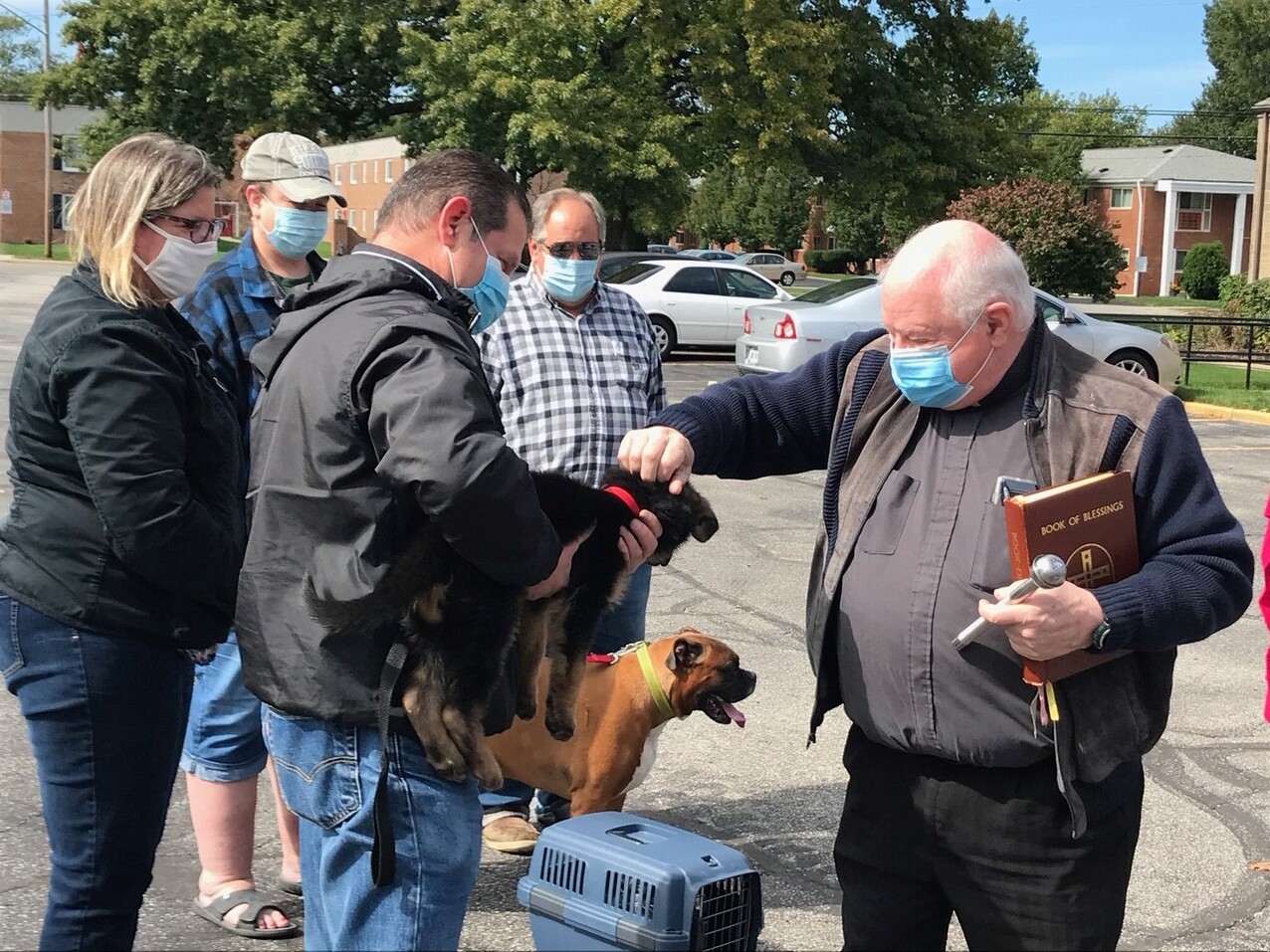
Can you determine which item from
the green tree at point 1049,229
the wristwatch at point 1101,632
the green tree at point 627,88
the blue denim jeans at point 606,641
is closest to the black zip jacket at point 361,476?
the wristwatch at point 1101,632

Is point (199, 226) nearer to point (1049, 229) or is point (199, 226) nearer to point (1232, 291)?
point (1049, 229)

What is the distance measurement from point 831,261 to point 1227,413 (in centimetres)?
5448

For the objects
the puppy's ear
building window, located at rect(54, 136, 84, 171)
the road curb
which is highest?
building window, located at rect(54, 136, 84, 171)

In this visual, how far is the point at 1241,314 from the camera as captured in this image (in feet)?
82.3

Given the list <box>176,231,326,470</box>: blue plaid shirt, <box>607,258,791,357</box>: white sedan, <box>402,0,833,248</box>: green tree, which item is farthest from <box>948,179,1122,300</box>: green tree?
<box>176,231,326,470</box>: blue plaid shirt

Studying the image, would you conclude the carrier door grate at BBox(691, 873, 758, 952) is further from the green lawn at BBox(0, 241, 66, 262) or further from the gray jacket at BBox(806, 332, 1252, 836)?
the green lawn at BBox(0, 241, 66, 262)

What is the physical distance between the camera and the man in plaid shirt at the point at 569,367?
179 inches

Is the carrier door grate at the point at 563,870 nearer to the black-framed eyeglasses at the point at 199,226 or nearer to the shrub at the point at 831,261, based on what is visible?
the black-framed eyeglasses at the point at 199,226

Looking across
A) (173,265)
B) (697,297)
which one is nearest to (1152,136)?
(697,297)

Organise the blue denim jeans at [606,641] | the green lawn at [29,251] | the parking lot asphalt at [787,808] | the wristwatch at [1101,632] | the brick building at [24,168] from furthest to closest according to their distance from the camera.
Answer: the brick building at [24,168] → the green lawn at [29,251] → the blue denim jeans at [606,641] → the parking lot asphalt at [787,808] → the wristwatch at [1101,632]

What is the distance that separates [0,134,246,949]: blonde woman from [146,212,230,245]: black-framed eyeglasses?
5.1 inches

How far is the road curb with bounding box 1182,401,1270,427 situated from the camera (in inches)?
667

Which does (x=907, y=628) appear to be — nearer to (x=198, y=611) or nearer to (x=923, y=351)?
(x=923, y=351)

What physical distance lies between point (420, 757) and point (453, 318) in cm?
81
